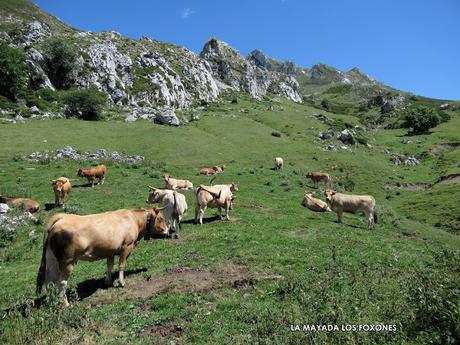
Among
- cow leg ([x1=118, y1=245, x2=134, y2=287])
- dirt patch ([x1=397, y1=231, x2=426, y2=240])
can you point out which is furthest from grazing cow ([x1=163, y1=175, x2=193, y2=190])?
cow leg ([x1=118, y1=245, x2=134, y2=287])

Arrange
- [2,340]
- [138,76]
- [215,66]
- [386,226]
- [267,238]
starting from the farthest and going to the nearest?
[215,66] → [138,76] → [386,226] → [267,238] → [2,340]

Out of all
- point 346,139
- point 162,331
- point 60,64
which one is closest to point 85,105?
point 60,64

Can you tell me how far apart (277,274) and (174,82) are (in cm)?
9352

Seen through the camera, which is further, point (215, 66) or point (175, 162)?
point (215, 66)

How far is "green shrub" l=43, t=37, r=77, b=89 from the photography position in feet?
266

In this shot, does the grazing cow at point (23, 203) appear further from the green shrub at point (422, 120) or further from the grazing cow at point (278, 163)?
the green shrub at point (422, 120)

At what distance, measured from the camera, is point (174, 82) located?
101188 mm

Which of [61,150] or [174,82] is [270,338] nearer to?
[61,150]

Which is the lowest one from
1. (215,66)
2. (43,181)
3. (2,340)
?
(43,181)

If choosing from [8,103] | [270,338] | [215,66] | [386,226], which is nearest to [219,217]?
[386,226]

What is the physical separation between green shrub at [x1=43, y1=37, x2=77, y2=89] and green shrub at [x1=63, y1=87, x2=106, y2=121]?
72.9 ft

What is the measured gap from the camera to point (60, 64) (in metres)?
81.0

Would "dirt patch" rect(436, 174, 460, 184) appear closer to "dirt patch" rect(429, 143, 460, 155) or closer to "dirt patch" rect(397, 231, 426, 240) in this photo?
"dirt patch" rect(429, 143, 460, 155)

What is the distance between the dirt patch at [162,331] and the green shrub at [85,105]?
56880 mm
